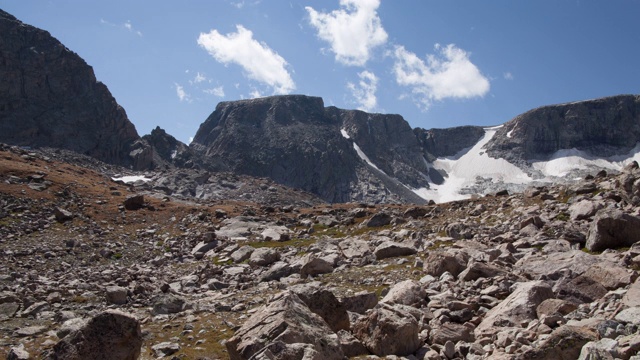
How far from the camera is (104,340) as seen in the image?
36.9 feet

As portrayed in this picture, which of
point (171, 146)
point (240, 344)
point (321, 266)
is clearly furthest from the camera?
point (171, 146)

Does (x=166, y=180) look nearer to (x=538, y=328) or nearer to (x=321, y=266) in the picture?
(x=321, y=266)

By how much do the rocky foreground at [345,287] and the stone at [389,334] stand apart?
41 mm

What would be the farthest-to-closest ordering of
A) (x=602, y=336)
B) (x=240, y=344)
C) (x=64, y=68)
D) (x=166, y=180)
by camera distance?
(x=64, y=68)
(x=166, y=180)
(x=240, y=344)
(x=602, y=336)

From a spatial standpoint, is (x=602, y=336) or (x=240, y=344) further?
(x=240, y=344)

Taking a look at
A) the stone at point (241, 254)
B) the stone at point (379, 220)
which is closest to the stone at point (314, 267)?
the stone at point (241, 254)

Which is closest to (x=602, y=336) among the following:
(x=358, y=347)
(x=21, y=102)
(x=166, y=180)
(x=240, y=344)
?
(x=358, y=347)

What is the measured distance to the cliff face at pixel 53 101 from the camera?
138 meters

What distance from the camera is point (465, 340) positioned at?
41.4 feet

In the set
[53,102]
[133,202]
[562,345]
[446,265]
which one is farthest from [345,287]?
[53,102]

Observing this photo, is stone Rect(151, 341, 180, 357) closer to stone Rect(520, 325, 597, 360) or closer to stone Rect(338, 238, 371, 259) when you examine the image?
stone Rect(520, 325, 597, 360)

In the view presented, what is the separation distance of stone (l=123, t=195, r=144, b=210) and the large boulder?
1940 inches

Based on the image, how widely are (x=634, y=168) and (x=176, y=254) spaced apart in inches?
1463

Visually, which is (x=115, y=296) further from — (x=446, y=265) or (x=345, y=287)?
(x=446, y=265)
